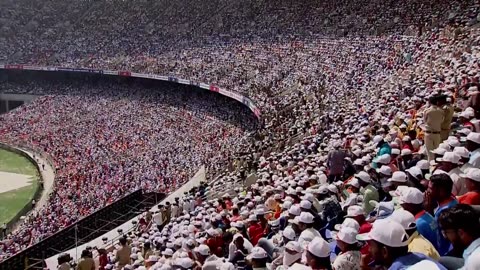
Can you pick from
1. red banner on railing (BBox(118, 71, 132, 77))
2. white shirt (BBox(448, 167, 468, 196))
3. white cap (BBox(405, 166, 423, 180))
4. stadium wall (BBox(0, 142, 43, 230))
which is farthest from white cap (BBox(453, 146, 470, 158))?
red banner on railing (BBox(118, 71, 132, 77))

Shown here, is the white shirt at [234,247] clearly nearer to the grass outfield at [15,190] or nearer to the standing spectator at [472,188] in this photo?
the standing spectator at [472,188]

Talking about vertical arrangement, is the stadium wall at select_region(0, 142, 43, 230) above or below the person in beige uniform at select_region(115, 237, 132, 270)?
above

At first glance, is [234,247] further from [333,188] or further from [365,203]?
[333,188]

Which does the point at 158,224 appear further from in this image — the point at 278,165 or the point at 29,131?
the point at 29,131

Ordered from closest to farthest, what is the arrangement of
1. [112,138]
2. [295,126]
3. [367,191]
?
[367,191]
[295,126]
[112,138]

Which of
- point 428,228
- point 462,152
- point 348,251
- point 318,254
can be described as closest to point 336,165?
point 462,152

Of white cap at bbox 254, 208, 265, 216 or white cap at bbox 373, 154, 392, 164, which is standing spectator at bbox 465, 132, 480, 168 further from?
white cap at bbox 254, 208, 265, 216

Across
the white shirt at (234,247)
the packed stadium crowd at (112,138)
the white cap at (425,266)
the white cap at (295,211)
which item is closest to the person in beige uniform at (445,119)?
the white cap at (295,211)
